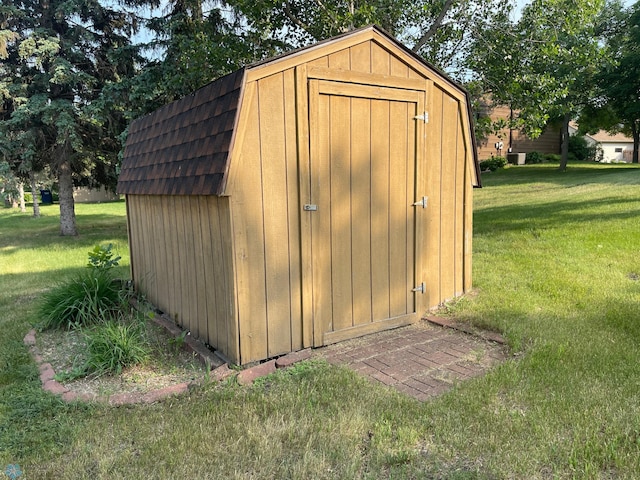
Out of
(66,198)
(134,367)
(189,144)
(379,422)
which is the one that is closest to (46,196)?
(66,198)

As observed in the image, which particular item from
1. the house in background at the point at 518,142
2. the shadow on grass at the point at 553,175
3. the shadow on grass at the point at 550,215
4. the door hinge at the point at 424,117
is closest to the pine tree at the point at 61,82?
the door hinge at the point at 424,117

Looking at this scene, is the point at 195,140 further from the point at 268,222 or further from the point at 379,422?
the point at 379,422

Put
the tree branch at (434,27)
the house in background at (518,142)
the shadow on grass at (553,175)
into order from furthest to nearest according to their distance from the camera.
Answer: the house in background at (518,142) < the shadow on grass at (553,175) < the tree branch at (434,27)

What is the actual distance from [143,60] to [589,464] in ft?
38.8

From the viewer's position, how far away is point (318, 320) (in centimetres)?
388

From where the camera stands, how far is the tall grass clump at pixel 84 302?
466 centimetres

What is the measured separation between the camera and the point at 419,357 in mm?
3738

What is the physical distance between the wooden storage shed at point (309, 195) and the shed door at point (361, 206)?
1 cm

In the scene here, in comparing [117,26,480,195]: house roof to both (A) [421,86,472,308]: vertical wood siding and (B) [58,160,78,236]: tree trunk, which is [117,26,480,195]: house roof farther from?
(B) [58,160,78,236]: tree trunk

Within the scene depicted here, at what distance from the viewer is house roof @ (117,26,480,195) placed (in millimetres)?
3359

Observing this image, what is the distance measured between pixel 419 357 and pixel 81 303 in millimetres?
3444

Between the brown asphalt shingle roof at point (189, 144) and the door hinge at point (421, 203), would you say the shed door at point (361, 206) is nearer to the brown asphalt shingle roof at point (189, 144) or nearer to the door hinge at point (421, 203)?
the door hinge at point (421, 203)

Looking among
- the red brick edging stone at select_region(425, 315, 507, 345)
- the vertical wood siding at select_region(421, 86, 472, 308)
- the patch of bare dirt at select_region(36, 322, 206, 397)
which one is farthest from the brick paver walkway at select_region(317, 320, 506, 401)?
the patch of bare dirt at select_region(36, 322, 206, 397)

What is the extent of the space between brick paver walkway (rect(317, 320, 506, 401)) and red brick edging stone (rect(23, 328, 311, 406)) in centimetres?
41
